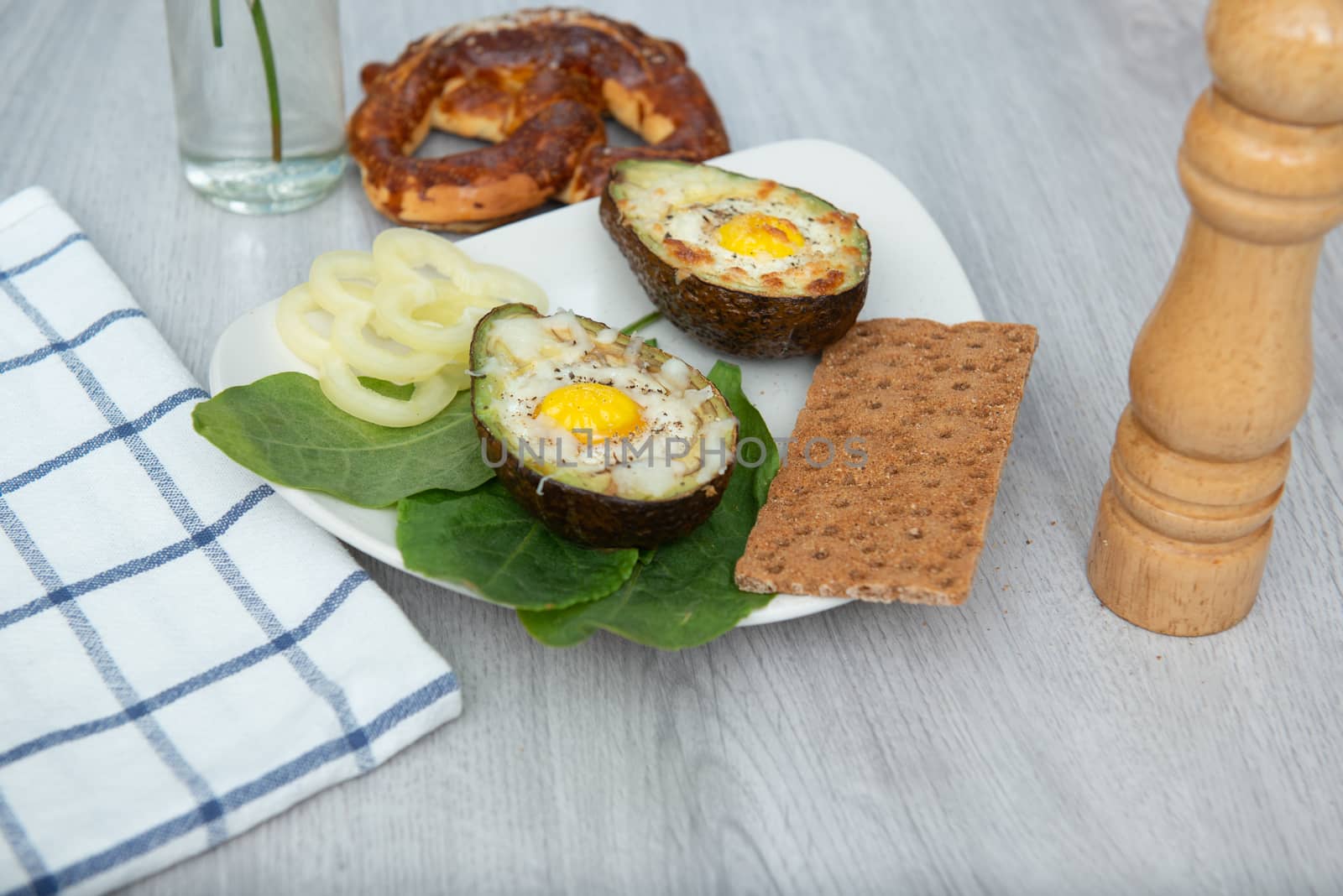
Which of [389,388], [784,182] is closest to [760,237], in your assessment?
[784,182]

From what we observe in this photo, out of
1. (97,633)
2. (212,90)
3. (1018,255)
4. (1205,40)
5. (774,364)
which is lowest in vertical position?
(1018,255)

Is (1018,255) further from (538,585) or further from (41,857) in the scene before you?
(41,857)

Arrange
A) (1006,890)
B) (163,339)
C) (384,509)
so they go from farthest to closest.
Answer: (163,339), (384,509), (1006,890)

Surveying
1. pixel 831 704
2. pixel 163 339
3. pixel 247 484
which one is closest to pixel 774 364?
pixel 831 704

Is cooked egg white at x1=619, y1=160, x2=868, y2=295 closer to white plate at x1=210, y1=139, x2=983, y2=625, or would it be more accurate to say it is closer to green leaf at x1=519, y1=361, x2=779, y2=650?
white plate at x1=210, y1=139, x2=983, y2=625

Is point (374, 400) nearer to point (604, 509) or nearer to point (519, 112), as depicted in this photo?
point (604, 509)

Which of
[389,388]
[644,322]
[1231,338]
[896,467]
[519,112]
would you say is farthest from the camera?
[519,112]

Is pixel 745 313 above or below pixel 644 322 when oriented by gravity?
above
